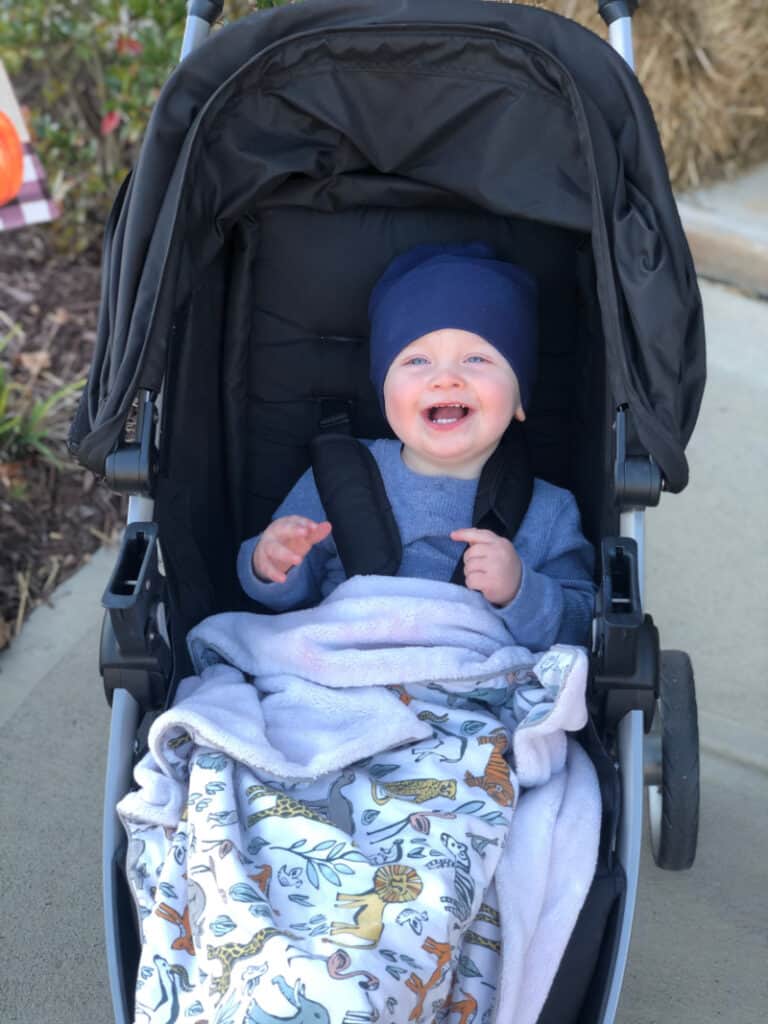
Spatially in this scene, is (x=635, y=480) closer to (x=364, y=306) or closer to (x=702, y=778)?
(x=364, y=306)

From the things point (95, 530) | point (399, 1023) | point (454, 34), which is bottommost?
point (95, 530)

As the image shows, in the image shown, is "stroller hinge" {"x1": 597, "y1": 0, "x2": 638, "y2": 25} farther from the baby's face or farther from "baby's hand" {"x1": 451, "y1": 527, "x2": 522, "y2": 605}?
"baby's hand" {"x1": 451, "y1": 527, "x2": 522, "y2": 605}

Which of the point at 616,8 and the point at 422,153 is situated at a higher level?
the point at 616,8

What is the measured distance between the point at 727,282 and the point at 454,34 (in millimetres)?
2413

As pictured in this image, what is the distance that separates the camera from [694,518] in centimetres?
325

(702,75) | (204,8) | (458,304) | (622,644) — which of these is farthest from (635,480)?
(702,75)

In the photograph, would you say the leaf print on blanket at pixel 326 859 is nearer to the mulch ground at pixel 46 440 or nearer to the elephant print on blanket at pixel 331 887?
the elephant print on blanket at pixel 331 887

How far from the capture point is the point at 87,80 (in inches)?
150

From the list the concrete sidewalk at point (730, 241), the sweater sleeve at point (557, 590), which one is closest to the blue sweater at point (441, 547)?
the sweater sleeve at point (557, 590)

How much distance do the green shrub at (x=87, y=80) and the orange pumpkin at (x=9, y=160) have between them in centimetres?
69

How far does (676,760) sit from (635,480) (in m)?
0.53

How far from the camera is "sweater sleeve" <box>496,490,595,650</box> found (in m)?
1.99

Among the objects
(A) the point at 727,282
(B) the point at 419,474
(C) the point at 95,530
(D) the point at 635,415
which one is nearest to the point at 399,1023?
(D) the point at 635,415

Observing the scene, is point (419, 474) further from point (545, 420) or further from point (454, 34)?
point (454, 34)
